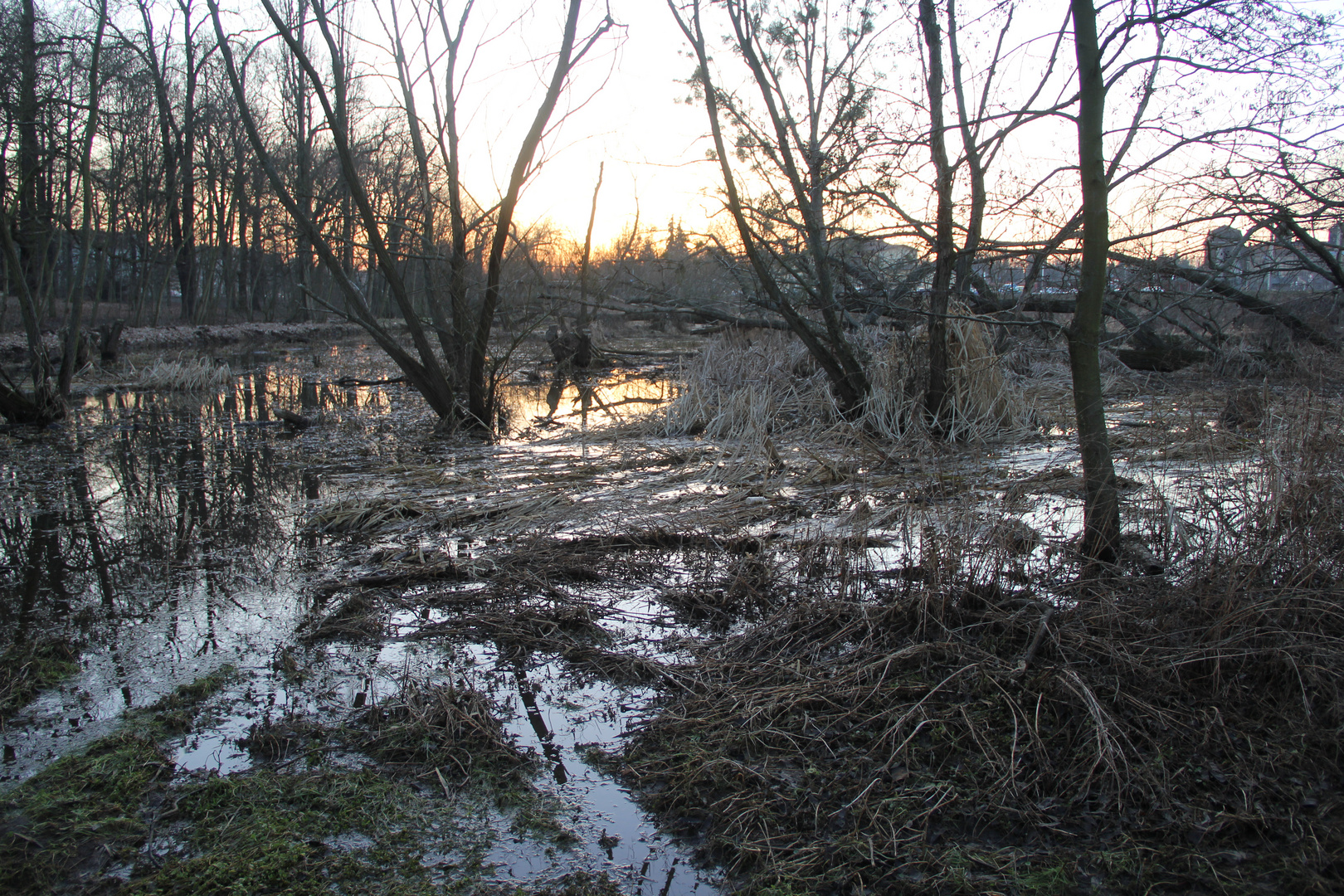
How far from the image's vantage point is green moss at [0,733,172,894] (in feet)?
6.51

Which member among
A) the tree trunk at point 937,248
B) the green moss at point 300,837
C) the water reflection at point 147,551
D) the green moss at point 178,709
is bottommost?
the green moss at point 300,837

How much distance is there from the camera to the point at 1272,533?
288cm

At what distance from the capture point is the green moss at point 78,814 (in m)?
1.98

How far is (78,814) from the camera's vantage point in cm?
218

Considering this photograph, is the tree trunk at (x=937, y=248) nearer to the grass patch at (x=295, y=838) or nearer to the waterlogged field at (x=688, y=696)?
the waterlogged field at (x=688, y=696)

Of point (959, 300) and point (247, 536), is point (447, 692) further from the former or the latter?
point (959, 300)

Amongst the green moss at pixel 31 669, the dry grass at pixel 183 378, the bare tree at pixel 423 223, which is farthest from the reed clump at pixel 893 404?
the dry grass at pixel 183 378

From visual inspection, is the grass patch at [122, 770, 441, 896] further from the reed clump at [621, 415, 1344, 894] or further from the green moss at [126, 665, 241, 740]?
the reed clump at [621, 415, 1344, 894]

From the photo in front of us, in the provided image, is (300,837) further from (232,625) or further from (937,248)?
(937,248)

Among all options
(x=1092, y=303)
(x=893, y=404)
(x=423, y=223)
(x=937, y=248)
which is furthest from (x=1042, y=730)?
(x=423, y=223)

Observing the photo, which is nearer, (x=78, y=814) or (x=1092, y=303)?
(x=78, y=814)

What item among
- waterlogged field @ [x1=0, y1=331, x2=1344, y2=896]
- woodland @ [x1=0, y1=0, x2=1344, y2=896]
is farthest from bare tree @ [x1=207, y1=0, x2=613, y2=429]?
waterlogged field @ [x1=0, y1=331, x2=1344, y2=896]

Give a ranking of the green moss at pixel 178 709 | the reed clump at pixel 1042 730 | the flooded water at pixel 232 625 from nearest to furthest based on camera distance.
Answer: the reed clump at pixel 1042 730 < the flooded water at pixel 232 625 < the green moss at pixel 178 709

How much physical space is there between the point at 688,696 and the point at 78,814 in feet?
5.56
